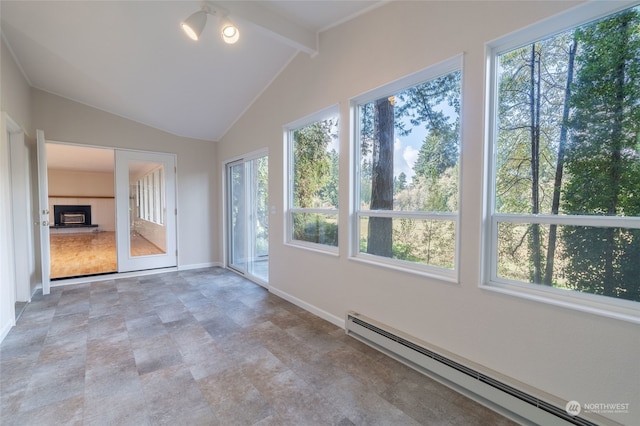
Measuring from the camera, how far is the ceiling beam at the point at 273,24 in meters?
2.47

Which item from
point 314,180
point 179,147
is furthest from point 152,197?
point 314,180

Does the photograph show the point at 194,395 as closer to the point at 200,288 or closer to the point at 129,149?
the point at 200,288

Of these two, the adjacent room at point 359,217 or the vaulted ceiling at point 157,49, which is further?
the vaulted ceiling at point 157,49

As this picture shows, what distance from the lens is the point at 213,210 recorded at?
567 centimetres

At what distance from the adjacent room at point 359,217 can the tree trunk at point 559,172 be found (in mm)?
14

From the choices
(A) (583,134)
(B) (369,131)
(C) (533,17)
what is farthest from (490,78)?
(B) (369,131)

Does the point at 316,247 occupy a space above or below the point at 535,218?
below

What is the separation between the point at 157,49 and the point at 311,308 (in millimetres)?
3359

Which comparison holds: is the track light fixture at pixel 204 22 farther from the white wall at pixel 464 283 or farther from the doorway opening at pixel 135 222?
the doorway opening at pixel 135 222

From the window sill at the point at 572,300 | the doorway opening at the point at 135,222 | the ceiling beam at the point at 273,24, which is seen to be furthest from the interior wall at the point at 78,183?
the window sill at the point at 572,300

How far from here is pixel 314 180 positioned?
3398 millimetres

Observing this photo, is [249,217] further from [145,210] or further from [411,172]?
[411,172]

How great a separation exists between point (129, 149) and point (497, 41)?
527 cm

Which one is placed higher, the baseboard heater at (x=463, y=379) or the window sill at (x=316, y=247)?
the window sill at (x=316, y=247)
